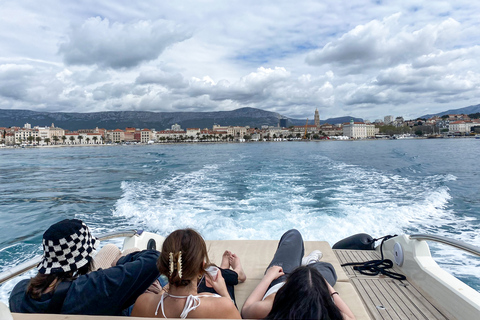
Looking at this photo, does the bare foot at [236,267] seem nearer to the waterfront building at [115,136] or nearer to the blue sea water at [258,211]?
the blue sea water at [258,211]

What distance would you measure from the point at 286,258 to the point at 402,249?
168 centimetres

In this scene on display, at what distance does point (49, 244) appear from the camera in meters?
1.44

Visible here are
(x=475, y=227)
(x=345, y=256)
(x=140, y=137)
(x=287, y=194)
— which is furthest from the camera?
(x=140, y=137)

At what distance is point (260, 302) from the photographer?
1.74 metres

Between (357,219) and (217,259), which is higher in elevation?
(217,259)

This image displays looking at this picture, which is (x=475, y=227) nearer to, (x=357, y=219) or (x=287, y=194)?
(x=357, y=219)

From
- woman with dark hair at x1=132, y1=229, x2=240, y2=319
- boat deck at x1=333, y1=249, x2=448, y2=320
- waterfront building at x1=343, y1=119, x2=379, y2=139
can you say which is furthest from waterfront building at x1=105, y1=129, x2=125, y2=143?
woman with dark hair at x1=132, y1=229, x2=240, y2=319

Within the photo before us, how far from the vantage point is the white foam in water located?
20.5 ft

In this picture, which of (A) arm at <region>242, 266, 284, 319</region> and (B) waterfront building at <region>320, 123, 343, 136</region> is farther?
(B) waterfront building at <region>320, 123, 343, 136</region>

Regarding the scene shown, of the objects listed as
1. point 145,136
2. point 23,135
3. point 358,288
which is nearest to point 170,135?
point 145,136

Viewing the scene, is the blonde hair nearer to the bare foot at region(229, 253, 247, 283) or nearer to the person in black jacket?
the person in black jacket

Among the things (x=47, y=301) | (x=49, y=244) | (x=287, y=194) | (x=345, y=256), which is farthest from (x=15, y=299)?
(x=287, y=194)

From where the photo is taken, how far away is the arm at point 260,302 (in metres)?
1.71

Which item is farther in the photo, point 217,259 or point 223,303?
point 217,259
